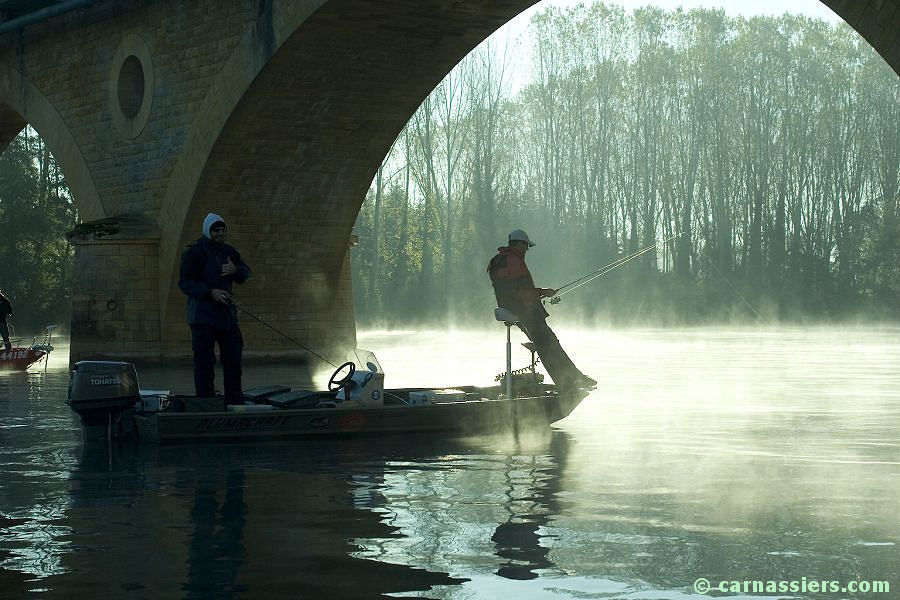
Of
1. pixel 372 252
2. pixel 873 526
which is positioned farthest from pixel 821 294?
pixel 873 526

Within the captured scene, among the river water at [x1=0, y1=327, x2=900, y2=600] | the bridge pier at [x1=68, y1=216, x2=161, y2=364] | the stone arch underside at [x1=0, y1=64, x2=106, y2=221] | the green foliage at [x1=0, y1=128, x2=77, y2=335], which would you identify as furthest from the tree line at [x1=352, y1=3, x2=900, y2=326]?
the river water at [x1=0, y1=327, x2=900, y2=600]

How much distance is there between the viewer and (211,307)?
449 inches

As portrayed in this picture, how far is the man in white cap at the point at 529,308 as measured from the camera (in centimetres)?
1230

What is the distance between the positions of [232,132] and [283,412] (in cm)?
1063

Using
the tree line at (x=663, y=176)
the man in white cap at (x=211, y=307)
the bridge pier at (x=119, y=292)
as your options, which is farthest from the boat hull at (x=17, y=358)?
the tree line at (x=663, y=176)

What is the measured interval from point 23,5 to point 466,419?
1800 cm

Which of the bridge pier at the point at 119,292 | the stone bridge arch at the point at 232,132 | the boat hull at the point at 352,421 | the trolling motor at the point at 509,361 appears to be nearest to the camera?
the boat hull at the point at 352,421

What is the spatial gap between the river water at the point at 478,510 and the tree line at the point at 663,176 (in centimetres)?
3957

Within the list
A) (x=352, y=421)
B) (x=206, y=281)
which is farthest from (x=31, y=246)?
(x=352, y=421)

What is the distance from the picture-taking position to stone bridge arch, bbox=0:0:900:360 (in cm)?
1962

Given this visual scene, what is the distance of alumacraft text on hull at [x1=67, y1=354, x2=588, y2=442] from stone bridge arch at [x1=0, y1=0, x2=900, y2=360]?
25.8ft

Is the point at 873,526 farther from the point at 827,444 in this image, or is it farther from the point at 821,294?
the point at 821,294

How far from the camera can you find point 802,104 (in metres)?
51.8

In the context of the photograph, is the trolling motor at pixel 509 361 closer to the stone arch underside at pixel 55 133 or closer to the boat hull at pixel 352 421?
the boat hull at pixel 352 421
